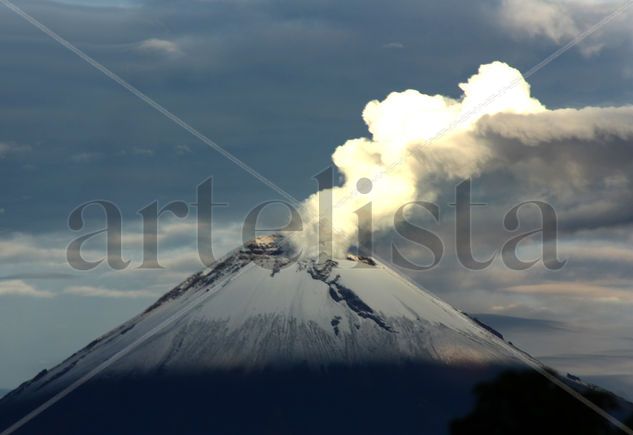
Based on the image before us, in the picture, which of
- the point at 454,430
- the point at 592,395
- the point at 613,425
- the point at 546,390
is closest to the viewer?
the point at 454,430

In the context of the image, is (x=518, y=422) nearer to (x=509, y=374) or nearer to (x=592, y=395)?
(x=509, y=374)

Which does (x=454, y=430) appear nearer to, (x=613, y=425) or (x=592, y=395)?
(x=592, y=395)

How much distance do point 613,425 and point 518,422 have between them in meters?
45.3

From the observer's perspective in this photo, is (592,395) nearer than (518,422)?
No

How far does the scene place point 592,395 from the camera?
13900cm

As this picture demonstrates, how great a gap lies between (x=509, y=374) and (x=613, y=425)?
47612 millimetres

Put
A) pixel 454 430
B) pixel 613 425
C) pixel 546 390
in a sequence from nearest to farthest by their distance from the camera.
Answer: pixel 454 430 < pixel 546 390 < pixel 613 425

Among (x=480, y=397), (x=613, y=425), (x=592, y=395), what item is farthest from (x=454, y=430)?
(x=613, y=425)

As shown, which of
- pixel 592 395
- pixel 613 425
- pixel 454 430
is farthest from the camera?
pixel 613 425

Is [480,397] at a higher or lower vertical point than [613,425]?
higher

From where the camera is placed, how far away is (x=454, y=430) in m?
115

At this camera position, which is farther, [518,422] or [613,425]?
[613,425]

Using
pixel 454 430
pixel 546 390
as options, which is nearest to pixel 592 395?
pixel 546 390

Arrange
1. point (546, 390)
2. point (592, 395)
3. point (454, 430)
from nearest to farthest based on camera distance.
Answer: point (454, 430), point (592, 395), point (546, 390)
